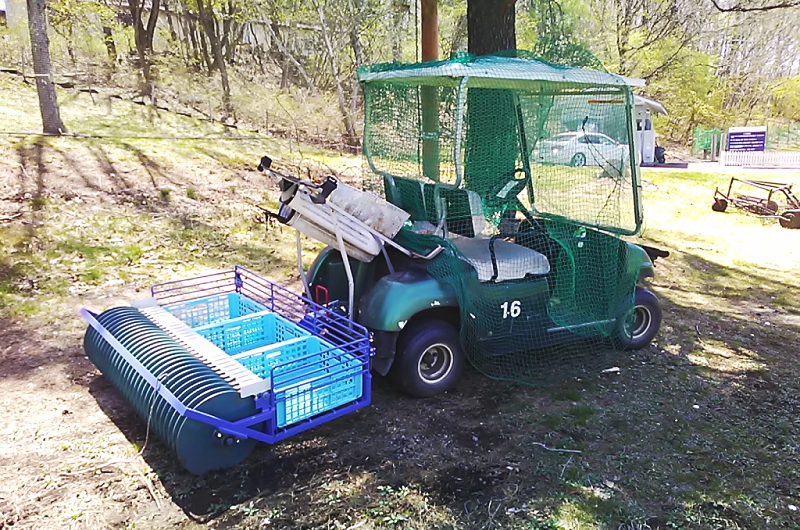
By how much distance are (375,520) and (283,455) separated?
0.78 metres

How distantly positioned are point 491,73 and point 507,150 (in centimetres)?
128

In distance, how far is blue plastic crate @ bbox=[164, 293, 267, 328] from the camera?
4598 mm

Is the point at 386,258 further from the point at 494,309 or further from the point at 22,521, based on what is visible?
the point at 22,521

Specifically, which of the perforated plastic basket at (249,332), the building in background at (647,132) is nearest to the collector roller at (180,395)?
the perforated plastic basket at (249,332)

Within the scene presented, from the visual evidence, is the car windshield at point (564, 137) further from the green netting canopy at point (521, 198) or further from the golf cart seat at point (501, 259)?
the golf cart seat at point (501, 259)

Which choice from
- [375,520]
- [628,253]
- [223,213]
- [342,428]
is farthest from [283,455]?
[223,213]

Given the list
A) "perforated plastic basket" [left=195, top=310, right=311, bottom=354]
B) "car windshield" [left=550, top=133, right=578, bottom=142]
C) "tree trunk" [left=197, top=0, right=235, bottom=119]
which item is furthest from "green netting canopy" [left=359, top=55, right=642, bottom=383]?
"tree trunk" [left=197, top=0, right=235, bottom=119]

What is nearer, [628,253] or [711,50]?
[628,253]

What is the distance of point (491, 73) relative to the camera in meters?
3.80

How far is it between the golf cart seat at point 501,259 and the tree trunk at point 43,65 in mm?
8877

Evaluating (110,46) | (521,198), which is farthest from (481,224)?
(110,46)

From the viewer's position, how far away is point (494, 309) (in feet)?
14.0

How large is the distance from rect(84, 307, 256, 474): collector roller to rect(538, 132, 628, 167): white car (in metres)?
3.02

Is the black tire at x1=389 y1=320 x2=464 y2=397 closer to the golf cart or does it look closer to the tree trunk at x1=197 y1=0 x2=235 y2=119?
the golf cart
